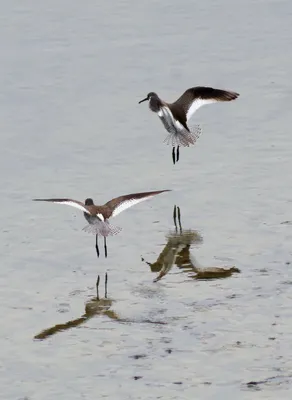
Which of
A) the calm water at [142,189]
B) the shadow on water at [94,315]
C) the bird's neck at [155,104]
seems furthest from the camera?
the bird's neck at [155,104]

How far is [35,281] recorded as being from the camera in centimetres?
1123

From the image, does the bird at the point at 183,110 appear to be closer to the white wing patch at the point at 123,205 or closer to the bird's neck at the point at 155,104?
the bird's neck at the point at 155,104

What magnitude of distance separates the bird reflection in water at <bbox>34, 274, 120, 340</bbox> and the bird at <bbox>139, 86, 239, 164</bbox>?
4.20m

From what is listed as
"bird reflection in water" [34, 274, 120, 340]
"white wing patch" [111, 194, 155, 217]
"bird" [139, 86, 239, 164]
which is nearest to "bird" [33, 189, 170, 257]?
"white wing patch" [111, 194, 155, 217]

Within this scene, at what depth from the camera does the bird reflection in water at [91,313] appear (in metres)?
10.0

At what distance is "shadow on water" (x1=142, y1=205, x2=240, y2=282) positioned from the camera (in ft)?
37.0

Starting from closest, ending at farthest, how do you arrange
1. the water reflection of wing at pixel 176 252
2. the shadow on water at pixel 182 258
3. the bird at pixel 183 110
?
the shadow on water at pixel 182 258, the water reflection of wing at pixel 176 252, the bird at pixel 183 110

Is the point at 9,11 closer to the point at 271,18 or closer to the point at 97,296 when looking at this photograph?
the point at 271,18

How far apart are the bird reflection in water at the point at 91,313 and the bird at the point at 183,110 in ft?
13.8


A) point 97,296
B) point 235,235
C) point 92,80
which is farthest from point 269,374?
point 92,80

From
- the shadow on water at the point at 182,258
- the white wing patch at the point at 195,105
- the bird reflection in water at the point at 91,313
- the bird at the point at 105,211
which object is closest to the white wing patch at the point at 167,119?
the white wing patch at the point at 195,105

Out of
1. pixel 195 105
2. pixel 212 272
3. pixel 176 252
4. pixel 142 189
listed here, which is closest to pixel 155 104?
pixel 195 105

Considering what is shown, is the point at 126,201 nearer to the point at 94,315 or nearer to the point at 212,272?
the point at 212,272

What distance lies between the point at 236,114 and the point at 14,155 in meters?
3.21
